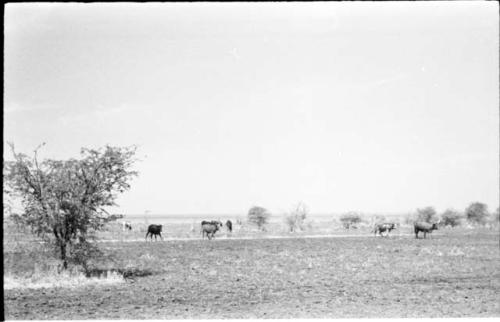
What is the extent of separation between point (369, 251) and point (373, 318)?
16.0m

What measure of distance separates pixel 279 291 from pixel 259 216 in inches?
1759

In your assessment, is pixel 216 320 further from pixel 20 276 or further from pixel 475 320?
pixel 20 276

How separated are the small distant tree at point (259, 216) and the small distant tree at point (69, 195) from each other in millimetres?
41993

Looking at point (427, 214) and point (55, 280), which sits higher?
point (427, 214)

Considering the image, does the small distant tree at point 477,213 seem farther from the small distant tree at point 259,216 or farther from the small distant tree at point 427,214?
the small distant tree at point 259,216

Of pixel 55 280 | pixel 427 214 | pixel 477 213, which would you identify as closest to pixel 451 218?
pixel 427 214

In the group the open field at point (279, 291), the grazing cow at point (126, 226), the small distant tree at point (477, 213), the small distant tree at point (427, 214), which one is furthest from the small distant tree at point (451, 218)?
the open field at point (279, 291)

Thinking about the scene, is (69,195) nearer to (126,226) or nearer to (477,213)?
(126,226)

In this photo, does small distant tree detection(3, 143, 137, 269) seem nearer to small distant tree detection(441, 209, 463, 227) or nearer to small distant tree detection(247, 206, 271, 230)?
small distant tree detection(247, 206, 271, 230)

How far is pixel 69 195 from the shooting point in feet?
51.7

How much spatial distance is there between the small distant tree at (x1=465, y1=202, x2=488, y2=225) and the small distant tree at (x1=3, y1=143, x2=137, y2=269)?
6077 centimetres

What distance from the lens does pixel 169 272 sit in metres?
17.9

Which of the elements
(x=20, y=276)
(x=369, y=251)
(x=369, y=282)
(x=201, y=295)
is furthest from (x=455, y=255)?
(x=20, y=276)

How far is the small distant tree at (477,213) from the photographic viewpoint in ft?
218
